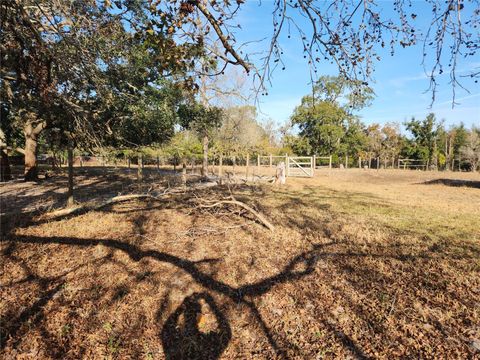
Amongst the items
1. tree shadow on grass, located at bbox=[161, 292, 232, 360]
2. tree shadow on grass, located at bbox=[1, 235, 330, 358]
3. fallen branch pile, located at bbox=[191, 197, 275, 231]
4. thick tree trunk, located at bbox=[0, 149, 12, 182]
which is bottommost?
tree shadow on grass, located at bbox=[161, 292, 232, 360]

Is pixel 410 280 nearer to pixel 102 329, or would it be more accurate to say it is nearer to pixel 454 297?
pixel 454 297

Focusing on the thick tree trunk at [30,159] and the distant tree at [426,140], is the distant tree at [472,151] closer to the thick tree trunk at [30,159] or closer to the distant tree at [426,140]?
the distant tree at [426,140]

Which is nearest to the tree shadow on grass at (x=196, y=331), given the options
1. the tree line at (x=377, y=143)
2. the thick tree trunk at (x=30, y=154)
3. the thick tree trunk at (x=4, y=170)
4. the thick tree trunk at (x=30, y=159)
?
the thick tree trunk at (x=30, y=154)

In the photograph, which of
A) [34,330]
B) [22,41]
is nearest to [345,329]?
[34,330]

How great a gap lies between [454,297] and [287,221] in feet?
14.3

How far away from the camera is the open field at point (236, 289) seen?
3.27 metres

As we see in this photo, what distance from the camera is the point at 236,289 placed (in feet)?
14.4

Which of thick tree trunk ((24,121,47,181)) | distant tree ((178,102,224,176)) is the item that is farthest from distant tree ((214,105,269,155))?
thick tree trunk ((24,121,47,181))

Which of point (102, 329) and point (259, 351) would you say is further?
point (102, 329)

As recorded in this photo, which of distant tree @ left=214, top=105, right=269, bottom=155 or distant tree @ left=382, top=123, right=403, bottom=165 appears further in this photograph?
distant tree @ left=382, top=123, right=403, bottom=165

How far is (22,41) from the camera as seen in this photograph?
410 cm

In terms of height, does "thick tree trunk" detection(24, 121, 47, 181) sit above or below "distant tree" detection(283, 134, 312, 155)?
below

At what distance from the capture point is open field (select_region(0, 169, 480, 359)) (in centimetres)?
327

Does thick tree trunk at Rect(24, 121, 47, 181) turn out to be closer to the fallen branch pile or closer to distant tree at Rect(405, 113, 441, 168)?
the fallen branch pile
